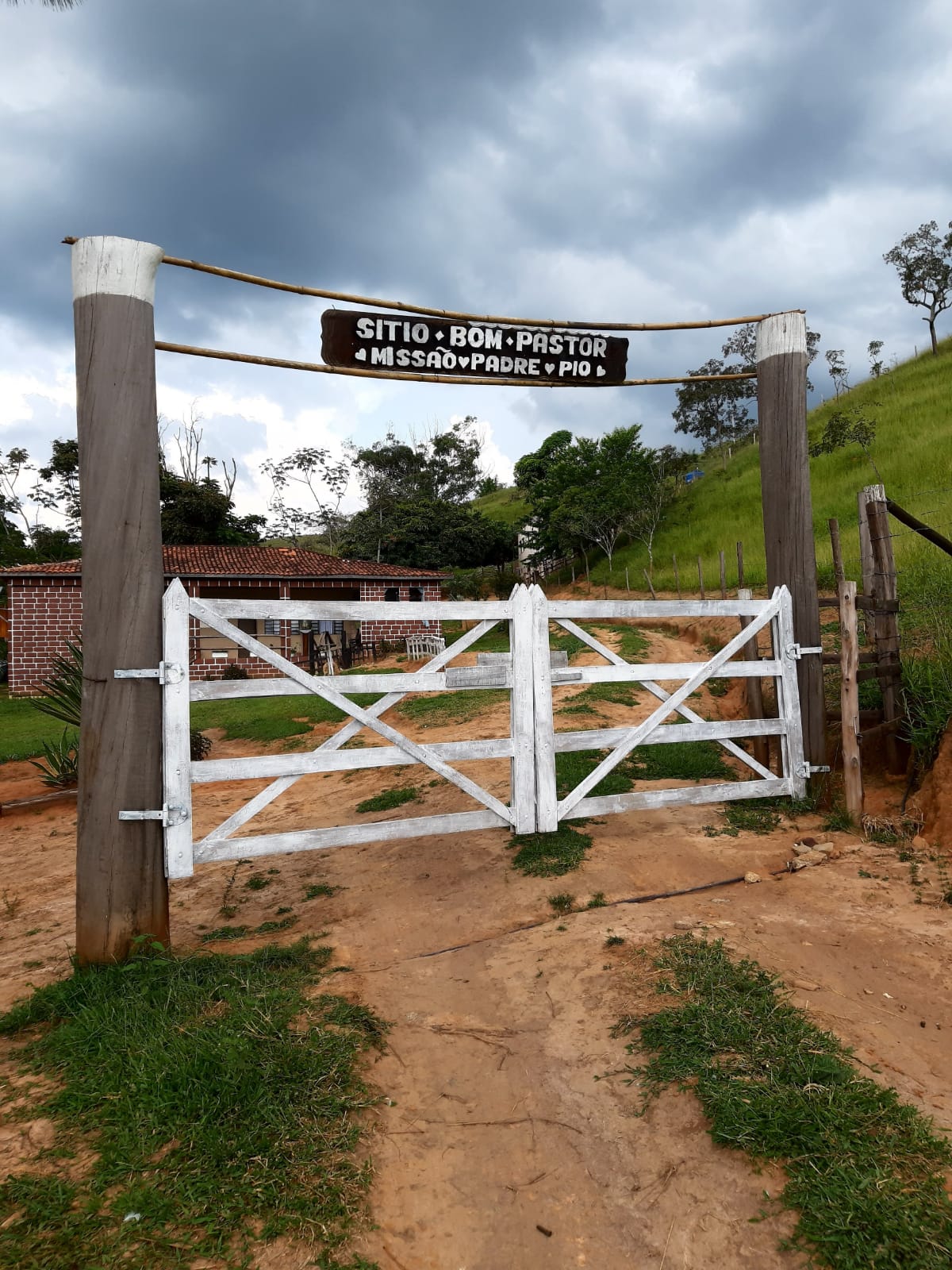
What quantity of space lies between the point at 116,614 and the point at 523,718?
93.7 inches

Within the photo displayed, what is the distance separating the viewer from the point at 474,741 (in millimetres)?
4262

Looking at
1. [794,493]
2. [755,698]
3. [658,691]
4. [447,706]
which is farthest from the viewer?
[447,706]

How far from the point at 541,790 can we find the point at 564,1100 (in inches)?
84.1

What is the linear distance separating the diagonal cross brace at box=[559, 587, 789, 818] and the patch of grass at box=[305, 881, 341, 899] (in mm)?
1612

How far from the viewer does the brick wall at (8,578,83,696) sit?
2067 centimetres

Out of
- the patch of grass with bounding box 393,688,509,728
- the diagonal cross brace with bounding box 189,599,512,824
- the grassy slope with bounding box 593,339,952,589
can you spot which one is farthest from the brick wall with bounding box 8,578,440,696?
the diagonal cross brace with bounding box 189,599,512,824

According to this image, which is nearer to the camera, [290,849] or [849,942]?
[849,942]

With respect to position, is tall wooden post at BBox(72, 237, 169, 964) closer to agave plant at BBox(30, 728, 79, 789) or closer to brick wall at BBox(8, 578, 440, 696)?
agave plant at BBox(30, 728, 79, 789)

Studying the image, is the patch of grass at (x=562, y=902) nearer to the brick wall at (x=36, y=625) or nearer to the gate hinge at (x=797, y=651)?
the gate hinge at (x=797, y=651)

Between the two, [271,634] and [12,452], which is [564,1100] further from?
[12,452]

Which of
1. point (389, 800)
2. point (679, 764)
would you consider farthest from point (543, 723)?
point (679, 764)

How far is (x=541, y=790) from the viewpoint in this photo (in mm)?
4520

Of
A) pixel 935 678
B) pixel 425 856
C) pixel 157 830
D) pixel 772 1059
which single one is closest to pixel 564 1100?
Answer: pixel 772 1059

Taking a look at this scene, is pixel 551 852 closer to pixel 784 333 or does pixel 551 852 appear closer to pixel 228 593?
pixel 784 333
